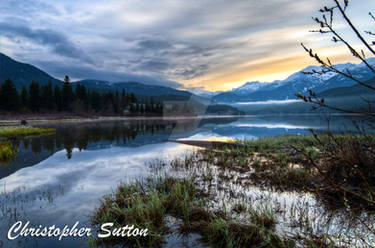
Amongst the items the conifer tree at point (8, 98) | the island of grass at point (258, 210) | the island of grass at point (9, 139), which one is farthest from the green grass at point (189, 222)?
the conifer tree at point (8, 98)

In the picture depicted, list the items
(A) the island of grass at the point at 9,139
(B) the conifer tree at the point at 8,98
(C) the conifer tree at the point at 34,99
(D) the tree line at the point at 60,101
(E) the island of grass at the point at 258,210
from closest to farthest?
(E) the island of grass at the point at 258,210 < (A) the island of grass at the point at 9,139 < (B) the conifer tree at the point at 8,98 < (D) the tree line at the point at 60,101 < (C) the conifer tree at the point at 34,99

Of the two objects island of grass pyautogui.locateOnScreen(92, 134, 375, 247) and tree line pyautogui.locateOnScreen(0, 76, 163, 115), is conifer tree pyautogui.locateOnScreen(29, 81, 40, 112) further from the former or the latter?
island of grass pyautogui.locateOnScreen(92, 134, 375, 247)

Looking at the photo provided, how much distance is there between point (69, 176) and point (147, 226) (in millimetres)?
7875

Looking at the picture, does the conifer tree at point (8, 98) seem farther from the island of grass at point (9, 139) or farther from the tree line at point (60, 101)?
the island of grass at point (9, 139)

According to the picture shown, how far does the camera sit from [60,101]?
99.6 metres

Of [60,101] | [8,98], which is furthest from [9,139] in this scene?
[60,101]

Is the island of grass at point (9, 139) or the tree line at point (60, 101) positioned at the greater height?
the tree line at point (60, 101)

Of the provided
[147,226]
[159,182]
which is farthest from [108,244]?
[159,182]

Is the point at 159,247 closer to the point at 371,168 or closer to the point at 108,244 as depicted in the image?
the point at 108,244

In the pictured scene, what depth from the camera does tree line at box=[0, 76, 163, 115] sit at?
80.4 meters

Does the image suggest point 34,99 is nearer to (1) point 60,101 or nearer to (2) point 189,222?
(1) point 60,101

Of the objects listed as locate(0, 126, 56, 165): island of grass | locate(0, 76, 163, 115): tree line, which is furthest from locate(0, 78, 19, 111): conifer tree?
locate(0, 126, 56, 165): island of grass

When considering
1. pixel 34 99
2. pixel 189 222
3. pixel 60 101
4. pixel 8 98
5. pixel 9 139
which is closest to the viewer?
pixel 189 222

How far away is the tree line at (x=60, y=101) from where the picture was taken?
80375 millimetres
